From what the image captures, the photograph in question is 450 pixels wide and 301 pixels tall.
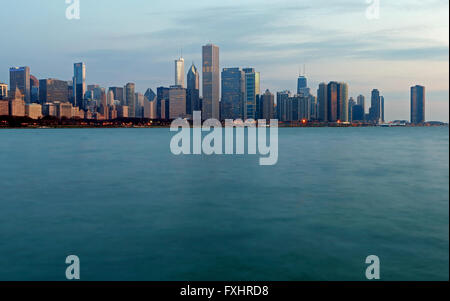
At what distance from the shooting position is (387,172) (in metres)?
52.9

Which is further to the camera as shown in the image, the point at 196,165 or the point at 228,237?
the point at 196,165

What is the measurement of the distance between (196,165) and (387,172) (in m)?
26.2

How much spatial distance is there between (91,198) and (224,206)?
10.9 metres

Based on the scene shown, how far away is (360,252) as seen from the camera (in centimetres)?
1847

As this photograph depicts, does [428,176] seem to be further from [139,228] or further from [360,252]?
[139,228]

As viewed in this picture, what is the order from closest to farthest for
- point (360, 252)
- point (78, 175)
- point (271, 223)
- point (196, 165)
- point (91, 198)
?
point (360, 252) → point (271, 223) → point (91, 198) → point (78, 175) → point (196, 165)

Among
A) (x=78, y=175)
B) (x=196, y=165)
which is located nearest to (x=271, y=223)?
(x=78, y=175)

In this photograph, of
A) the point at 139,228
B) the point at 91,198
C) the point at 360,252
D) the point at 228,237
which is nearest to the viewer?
the point at 360,252

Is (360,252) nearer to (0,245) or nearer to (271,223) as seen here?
(271,223)
